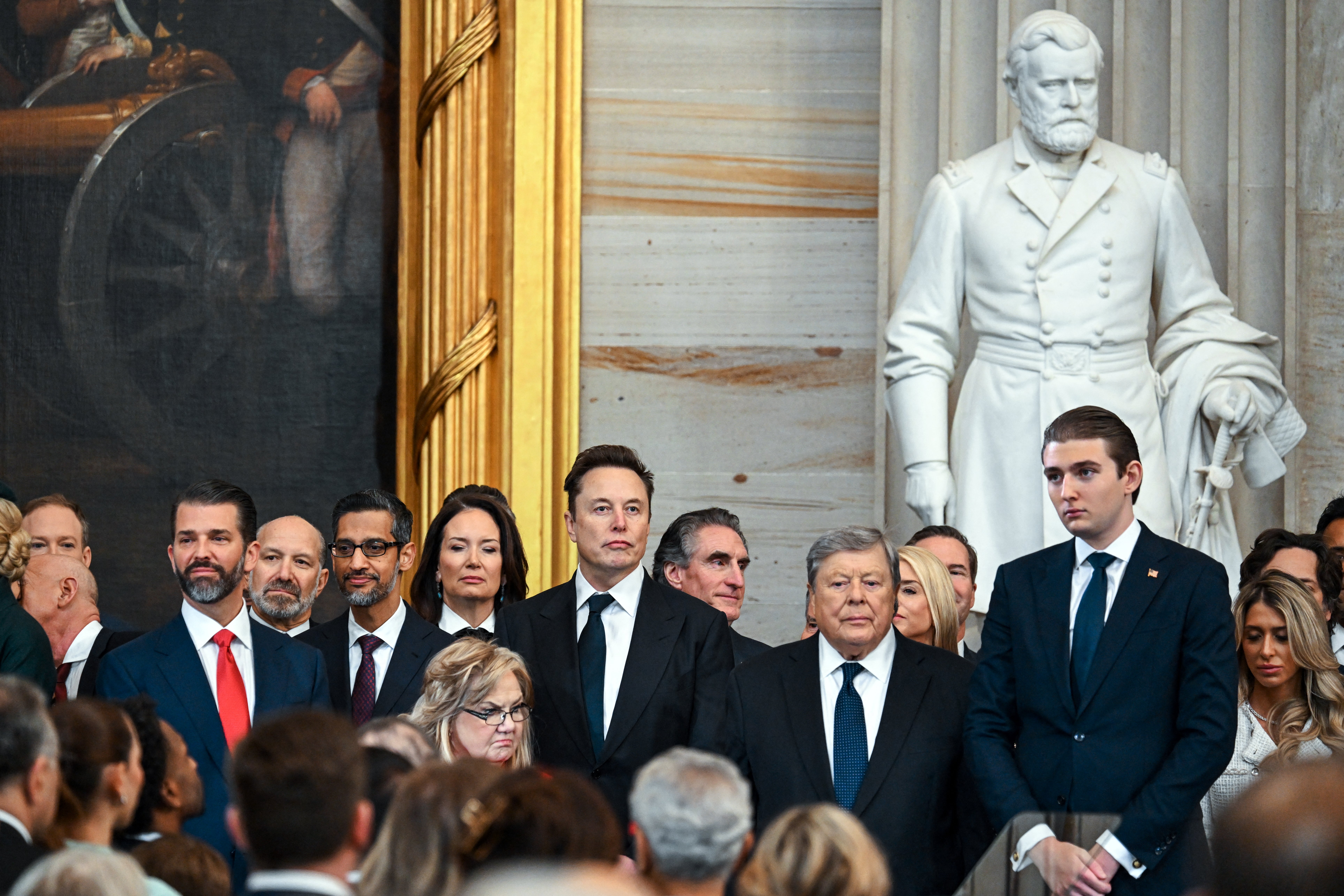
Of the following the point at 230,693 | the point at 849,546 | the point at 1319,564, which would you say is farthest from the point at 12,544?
the point at 1319,564

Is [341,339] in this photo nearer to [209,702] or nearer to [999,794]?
[209,702]

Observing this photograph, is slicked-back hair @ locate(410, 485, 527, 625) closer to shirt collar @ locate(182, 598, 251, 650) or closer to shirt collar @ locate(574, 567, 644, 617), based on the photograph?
shirt collar @ locate(574, 567, 644, 617)

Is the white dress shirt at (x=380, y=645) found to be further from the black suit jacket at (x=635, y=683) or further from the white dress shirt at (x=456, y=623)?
the black suit jacket at (x=635, y=683)

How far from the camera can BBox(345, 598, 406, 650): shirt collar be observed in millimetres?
6172

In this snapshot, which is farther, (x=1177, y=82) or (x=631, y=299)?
(x=631, y=299)

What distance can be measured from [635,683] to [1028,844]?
1377mm

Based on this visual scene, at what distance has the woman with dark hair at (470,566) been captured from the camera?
6477 mm

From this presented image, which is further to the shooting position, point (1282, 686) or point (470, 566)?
point (470, 566)

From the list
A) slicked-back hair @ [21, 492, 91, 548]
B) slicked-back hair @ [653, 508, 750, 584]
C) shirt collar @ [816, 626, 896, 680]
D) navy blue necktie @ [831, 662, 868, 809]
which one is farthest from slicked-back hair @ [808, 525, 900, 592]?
slicked-back hair @ [21, 492, 91, 548]

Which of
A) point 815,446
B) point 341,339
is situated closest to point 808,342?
point 815,446

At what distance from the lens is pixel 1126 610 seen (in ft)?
16.6

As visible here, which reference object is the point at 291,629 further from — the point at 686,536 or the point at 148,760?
the point at 148,760

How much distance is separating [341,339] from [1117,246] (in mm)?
3804

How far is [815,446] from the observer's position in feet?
28.9
